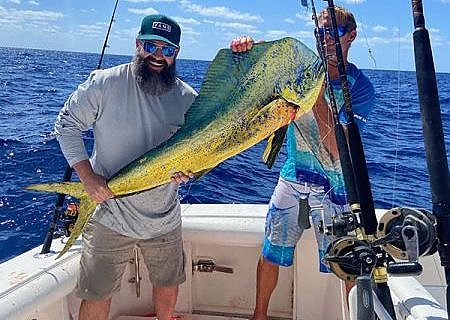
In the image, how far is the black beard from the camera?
244 cm

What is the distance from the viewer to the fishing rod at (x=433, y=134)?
167 cm

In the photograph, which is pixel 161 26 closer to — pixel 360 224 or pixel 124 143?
pixel 124 143

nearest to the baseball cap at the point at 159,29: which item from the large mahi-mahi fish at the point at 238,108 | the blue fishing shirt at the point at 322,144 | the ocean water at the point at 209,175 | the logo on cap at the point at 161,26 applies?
the logo on cap at the point at 161,26

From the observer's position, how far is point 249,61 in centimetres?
200

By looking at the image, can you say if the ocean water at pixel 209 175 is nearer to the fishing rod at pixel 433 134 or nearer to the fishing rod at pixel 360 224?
the fishing rod at pixel 360 224

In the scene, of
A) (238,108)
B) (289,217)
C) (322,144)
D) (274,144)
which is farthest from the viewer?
(289,217)

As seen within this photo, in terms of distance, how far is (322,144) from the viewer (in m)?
2.66

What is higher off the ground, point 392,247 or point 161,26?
point 161,26

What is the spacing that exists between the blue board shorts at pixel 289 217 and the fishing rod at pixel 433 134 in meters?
1.02

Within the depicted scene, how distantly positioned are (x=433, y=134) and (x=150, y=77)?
1204 mm

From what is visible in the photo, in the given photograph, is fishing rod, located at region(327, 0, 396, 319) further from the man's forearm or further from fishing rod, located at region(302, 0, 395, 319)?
the man's forearm

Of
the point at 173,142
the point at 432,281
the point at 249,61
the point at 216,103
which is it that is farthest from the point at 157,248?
the point at 432,281

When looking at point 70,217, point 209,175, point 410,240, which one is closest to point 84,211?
point 70,217

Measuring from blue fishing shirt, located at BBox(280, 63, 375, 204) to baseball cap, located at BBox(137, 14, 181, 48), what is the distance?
680 mm
